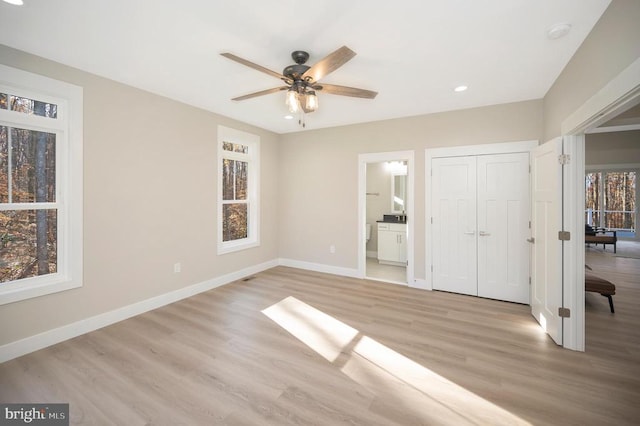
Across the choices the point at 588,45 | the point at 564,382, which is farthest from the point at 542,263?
the point at 588,45

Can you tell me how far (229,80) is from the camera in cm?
300

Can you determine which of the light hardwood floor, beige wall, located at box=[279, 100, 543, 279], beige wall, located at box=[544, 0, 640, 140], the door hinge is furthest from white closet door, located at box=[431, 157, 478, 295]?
the door hinge

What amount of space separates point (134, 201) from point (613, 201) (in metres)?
13.5

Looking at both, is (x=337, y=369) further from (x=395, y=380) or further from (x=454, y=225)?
(x=454, y=225)

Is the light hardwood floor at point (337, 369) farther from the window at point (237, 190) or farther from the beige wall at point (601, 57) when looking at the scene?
the beige wall at point (601, 57)

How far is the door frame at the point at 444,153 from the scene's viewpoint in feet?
11.8

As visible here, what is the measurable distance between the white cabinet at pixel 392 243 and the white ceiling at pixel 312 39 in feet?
9.94

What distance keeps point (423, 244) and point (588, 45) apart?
2.80m

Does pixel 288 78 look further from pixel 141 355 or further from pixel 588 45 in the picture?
pixel 141 355

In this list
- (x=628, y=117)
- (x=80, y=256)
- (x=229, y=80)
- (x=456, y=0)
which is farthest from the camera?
(x=628, y=117)

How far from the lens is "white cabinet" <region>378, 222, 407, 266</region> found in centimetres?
566

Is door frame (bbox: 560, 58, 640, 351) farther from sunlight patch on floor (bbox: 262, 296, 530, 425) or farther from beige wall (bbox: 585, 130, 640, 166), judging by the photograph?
beige wall (bbox: 585, 130, 640, 166)

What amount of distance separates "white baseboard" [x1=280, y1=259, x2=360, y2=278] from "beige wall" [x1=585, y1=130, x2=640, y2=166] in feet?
22.6

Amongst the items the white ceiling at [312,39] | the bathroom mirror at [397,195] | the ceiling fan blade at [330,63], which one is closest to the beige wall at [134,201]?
the white ceiling at [312,39]
